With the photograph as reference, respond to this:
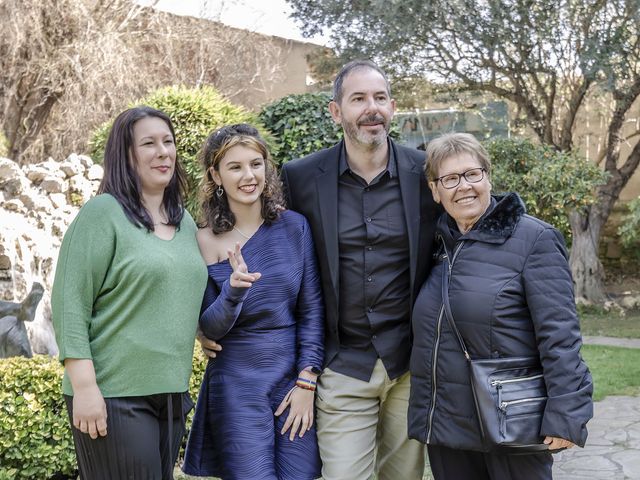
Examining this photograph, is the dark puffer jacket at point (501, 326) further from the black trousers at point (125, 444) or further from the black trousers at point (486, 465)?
the black trousers at point (125, 444)

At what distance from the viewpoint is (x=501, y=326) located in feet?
8.43

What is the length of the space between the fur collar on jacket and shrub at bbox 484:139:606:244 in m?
7.19

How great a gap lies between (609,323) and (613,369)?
3398mm

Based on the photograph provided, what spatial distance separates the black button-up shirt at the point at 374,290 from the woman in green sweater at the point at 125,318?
0.68 meters

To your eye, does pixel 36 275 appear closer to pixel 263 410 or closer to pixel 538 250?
pixel 263 410

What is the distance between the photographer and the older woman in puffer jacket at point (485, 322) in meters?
2.50

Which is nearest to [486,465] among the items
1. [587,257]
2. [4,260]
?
[4,260]

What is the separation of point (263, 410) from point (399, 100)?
10.5 m

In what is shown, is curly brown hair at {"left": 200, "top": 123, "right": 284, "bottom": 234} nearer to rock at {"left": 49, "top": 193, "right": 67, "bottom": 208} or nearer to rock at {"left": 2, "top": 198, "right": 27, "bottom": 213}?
rock at {"left": 2, "top": 198, "right": 27, "bottom": 213}

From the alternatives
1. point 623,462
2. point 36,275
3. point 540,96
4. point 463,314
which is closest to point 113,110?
point 36,275

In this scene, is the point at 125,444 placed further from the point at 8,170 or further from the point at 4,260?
the point at 8,170

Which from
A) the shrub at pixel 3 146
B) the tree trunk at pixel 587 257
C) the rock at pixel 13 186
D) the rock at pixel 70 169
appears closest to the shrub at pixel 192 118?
the rock at pixel 70 169

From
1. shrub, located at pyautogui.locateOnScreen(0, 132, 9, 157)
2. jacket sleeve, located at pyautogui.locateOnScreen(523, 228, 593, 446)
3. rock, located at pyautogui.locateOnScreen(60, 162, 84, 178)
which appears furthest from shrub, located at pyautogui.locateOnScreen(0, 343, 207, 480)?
shrub, located at pyautogui.locateOnScreen(0, 132, 9, 157)

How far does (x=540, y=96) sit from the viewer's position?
481 inches
